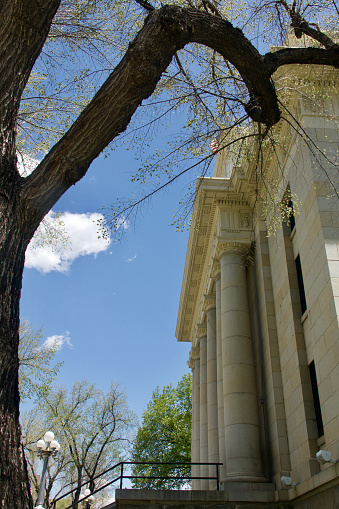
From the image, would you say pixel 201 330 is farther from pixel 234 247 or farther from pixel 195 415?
pixel 234 247

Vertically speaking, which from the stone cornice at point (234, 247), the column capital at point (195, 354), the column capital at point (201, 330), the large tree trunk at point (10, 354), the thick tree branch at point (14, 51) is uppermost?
the column capital at point (195, 354)

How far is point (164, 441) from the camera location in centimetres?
4031

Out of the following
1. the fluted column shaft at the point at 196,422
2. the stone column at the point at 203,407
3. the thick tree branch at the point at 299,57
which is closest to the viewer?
the thick tree branch at the point at 299,57

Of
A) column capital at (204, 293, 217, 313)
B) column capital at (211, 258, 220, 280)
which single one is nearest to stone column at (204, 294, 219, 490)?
column capital at (204, 293, 217, 313)

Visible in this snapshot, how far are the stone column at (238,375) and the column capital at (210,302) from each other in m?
4.08

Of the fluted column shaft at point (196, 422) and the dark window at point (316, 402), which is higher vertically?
the fluted column shaft at point (196, 422)

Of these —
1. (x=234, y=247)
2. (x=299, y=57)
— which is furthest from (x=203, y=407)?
(x=299, y=57)

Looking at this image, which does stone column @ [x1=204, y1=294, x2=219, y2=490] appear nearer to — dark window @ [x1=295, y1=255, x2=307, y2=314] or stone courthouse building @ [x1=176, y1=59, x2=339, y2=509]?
stone courthouse building @ [x1=176, y1=59, x2=339, y2=509]

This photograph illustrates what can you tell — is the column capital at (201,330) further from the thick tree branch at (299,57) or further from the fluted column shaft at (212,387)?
the thick tree branch at (299,57)

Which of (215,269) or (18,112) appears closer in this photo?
(18,112)

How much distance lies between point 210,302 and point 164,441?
2158cm

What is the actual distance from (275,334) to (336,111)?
7711mm

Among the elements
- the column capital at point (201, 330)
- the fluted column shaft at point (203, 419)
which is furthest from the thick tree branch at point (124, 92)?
the fluted column shaft at point (203, 419)

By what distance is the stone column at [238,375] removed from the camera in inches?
598
